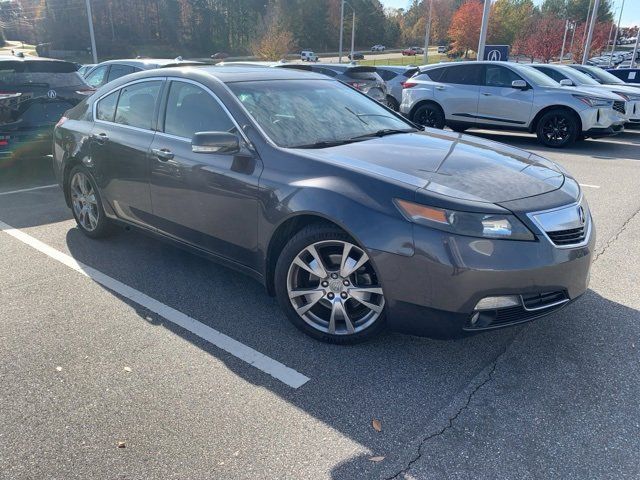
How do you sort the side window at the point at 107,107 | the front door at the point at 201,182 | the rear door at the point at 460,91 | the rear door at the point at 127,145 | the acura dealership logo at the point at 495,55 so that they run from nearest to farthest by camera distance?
the front door at the point at 201,182 < the rear door at the point at 127,145 < the side window at the point at 107,107 < the rear door at the point at 460,91 < the acura dealership logo at the point at 495,55

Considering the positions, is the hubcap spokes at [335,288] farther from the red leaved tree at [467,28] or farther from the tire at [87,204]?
the red leaved tree at [467,28]

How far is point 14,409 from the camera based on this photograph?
266 centimetres

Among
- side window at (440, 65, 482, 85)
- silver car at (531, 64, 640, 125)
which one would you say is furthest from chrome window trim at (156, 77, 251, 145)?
silver car at (531, 64, 640, 125)

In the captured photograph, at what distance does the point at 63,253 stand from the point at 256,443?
3195 millimetres

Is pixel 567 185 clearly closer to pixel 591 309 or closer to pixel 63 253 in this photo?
pixel 591 309

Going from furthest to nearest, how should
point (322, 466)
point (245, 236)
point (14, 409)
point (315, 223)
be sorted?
1. point (245, 236)
2. point (315, 223)
3. point (14, 409)
4. point (322, 466)

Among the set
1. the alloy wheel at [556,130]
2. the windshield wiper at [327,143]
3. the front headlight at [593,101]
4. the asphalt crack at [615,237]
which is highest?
the windshield wiper at [327,143]

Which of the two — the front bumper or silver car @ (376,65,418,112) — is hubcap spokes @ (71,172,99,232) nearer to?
the front bumper

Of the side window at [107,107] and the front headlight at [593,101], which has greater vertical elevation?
the side window at [107,107]

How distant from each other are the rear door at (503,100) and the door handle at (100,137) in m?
8.88

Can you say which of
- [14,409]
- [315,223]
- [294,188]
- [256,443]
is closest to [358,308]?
[315,223]

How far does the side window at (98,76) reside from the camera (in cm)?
1104

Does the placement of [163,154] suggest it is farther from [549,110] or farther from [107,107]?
[549,110]

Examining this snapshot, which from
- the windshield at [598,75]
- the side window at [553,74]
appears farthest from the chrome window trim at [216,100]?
the windshield at [598,75]
